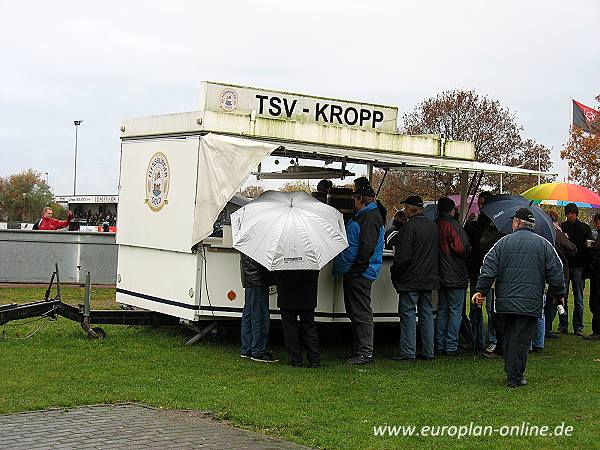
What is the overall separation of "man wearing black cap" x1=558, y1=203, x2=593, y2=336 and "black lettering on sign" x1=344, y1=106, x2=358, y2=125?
169 inches

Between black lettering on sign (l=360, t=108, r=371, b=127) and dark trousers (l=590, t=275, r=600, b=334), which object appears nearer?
black lettering on sign (l=360, t=108, r=371, b=127)

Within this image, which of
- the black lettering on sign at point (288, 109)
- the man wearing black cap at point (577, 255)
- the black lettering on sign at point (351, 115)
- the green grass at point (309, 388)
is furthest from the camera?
the man wearing black cap at point (577, 255)

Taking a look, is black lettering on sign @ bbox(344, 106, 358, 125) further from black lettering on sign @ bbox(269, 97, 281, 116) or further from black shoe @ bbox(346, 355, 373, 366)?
black shoe @ bbox(346, 355, 373, 366)

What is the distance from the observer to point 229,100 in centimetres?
1244

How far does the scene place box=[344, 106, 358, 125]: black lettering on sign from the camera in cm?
1335

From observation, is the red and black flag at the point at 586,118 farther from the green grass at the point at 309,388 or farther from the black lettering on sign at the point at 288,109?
the black lettering on sign at the point at 288,109

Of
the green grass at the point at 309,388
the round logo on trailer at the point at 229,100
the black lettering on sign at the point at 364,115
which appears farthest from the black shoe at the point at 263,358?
the black lettering on sign at the point at 364,115

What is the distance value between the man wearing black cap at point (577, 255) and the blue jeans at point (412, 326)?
387 centimetres

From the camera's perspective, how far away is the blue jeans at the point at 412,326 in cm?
1233

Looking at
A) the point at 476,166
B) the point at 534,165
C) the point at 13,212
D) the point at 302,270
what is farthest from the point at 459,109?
the point at 13,212

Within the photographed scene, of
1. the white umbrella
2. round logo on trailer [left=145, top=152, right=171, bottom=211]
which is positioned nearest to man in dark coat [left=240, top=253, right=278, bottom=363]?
the white umbrella

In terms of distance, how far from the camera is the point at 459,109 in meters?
47.6

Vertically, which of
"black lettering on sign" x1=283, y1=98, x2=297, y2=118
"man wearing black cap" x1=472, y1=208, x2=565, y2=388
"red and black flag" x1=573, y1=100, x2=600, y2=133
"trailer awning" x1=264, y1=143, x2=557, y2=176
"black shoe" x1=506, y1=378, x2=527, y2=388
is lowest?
"black shoe" x1=506, y1=378, x2=527, y2=388

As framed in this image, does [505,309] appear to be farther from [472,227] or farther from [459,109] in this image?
[459,109]
